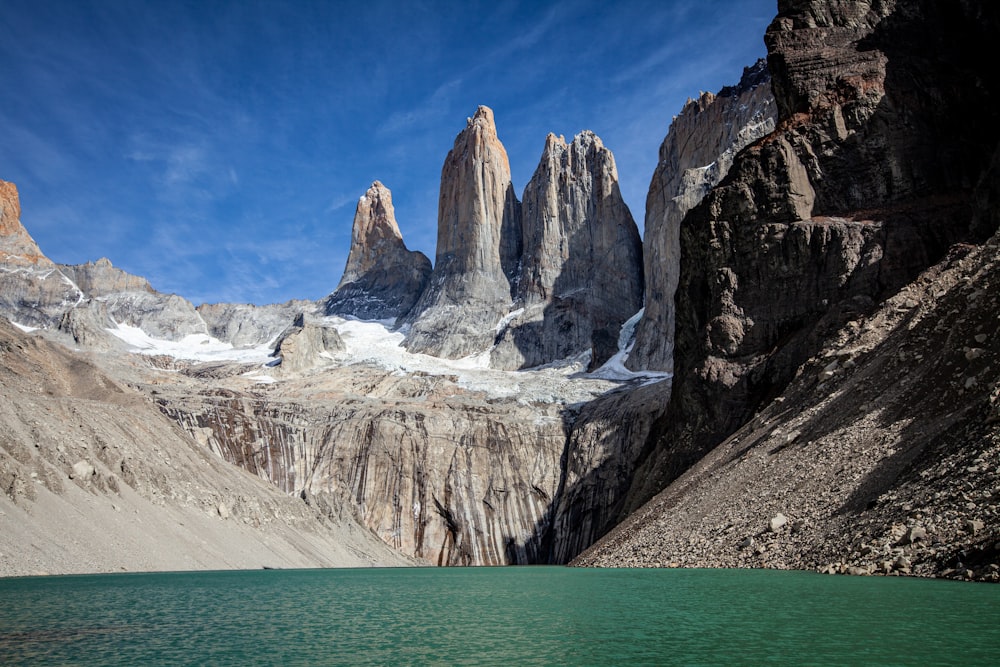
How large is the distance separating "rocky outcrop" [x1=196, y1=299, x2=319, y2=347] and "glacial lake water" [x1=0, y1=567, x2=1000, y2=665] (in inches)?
4493

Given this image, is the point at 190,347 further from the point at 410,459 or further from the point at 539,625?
the point at 539,625

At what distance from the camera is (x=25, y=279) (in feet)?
408

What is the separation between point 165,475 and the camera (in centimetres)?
4744

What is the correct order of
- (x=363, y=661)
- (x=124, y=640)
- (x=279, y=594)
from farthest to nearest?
(x=279, y=594), (x=124, y=640), (x=363, y=661)

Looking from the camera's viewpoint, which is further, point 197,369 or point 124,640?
point 197,369

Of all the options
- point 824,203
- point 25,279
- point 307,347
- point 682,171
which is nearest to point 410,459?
point 307,347

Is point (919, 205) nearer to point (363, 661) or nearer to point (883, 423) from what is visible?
point (883, 423)

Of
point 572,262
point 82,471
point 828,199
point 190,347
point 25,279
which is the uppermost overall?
point 25,279

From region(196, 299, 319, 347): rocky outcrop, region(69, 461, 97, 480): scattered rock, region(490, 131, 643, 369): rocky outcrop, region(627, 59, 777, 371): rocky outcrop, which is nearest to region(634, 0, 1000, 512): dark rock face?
region(627, 59, 777, 371): rocky outcrop

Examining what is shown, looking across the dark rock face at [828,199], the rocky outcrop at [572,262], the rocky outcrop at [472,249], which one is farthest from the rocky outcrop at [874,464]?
the rocky outcrop at [472,249]

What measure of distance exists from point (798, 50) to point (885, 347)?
26.3 meters

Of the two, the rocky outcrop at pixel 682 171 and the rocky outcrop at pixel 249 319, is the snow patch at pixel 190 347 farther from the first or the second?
the rocky outcrop at pixel 682 171

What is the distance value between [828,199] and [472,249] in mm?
73431

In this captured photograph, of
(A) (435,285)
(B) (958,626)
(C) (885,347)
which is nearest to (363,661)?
(B) (958,626)
